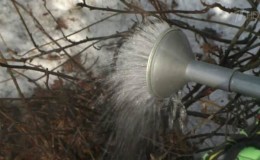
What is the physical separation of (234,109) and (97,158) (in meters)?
0.99

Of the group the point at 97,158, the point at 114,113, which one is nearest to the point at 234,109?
the point at 114,113

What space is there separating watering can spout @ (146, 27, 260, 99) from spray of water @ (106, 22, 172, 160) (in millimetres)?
134

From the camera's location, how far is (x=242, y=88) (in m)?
1.66

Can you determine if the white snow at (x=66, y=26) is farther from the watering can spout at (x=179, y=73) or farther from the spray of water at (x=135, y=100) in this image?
the watering can spout at (x=179, y=73)

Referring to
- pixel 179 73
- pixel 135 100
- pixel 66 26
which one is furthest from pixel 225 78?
pixel 66 26

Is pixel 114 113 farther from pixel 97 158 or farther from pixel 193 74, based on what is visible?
pixel 193 74

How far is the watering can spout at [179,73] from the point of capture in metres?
1.66

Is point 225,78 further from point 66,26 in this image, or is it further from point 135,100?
point 66,26

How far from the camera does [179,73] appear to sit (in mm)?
1748

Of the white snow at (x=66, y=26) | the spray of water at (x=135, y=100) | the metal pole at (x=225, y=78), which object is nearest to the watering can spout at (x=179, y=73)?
the metal pole at (x=225, y=78)

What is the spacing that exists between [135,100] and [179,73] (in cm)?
55

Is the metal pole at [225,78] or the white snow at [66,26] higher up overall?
the white snow at [66,26]

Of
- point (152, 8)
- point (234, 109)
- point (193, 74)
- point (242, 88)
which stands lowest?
point (234, 109)

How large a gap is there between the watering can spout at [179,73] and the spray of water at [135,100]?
134mm
